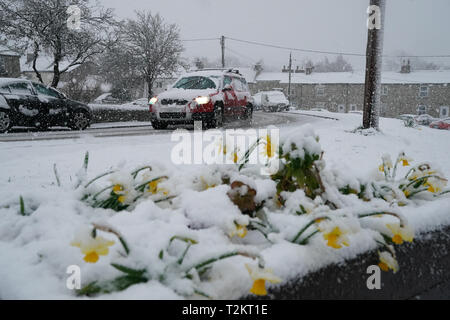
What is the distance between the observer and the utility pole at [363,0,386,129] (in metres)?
7.68

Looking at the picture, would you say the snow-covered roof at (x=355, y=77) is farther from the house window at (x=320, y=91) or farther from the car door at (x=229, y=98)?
the car door at (x=229, y=98)

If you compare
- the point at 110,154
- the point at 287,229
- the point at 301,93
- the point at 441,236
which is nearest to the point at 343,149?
the point at 110,154

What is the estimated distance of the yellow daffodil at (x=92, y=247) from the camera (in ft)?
3.22

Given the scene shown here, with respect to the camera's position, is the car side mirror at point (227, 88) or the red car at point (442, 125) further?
the red car at point (442, 125)

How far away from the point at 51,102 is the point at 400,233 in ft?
35.9

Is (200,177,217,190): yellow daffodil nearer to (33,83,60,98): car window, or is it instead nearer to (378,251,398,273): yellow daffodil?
(378,251,398,273): yellow daffodil

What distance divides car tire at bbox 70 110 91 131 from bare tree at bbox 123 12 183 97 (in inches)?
737

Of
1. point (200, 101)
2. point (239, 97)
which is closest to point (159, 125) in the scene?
point (200, 101)

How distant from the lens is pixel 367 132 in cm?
774

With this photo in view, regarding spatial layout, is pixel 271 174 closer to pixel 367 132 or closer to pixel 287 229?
pixel 287 229

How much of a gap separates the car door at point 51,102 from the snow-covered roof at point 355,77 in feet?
155

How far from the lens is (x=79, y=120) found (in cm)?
1123

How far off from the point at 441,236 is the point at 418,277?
0.80 ft

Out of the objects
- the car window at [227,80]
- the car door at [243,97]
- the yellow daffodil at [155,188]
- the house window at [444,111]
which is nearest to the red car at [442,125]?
the car door at [243,97]
